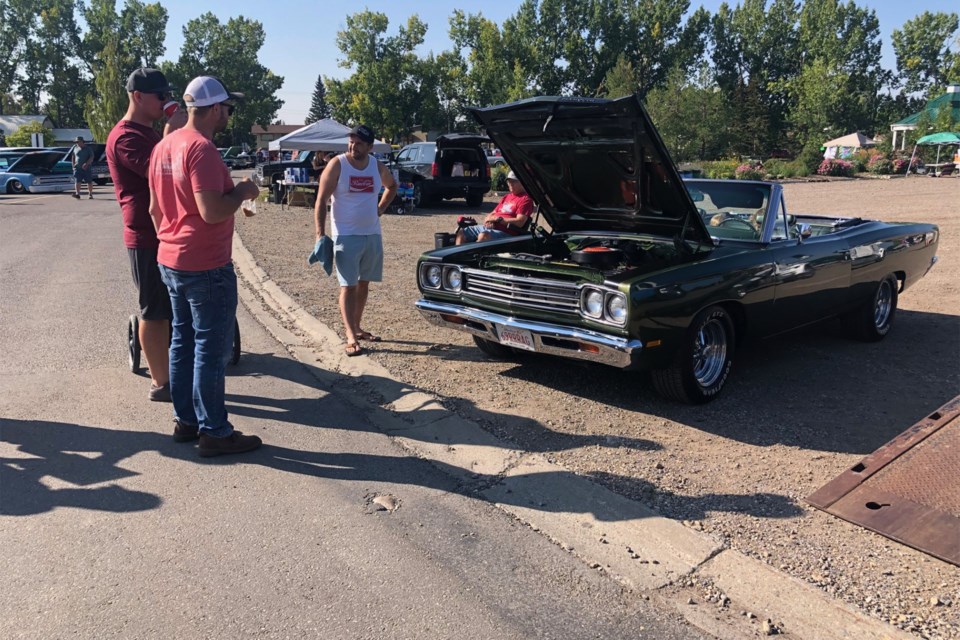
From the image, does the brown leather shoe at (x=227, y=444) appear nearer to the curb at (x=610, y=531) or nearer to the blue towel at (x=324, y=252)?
the curb at (x=610, y=531)

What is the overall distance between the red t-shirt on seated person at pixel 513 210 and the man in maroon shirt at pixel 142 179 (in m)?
4.45

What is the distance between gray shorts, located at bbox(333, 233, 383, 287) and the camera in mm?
5918

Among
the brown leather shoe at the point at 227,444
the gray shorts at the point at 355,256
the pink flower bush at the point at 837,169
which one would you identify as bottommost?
the brown leather shoe at the point at 227,444

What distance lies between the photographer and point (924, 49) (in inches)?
3396

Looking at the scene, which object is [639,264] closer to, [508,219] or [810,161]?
[508,219]

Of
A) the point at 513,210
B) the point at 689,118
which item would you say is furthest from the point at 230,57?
the point at 513,210

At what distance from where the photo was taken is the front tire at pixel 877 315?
6.25 meters

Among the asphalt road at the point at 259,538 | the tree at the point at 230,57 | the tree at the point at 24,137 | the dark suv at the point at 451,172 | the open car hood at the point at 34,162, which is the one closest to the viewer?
the asphalt road at the point at 259,538

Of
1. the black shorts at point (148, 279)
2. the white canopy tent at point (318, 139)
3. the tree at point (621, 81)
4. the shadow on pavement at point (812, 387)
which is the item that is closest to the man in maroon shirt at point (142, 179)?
the black shorts at point (148, 279)

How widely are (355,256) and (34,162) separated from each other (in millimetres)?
26513

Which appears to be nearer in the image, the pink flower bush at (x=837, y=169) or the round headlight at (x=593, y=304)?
the round headlight at (x=593, y=304)

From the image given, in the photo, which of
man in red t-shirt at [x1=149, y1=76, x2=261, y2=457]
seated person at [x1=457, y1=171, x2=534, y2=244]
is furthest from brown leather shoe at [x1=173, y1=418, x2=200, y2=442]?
seated person at [x1=457, y1=171, x2=534, y2=244]

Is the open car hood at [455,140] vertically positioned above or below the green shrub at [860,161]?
below

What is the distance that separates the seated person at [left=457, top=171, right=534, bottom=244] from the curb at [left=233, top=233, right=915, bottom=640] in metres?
3.56
